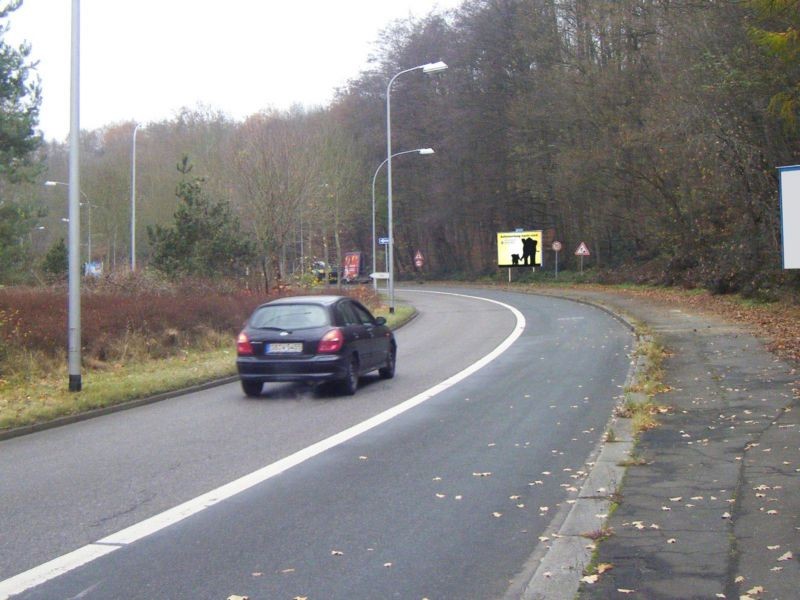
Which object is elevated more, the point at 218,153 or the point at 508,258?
the point at 218,153

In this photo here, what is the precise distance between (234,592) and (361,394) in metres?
9.16

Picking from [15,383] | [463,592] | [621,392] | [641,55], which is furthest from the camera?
[641,55]

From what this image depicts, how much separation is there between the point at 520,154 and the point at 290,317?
43328 millimetres

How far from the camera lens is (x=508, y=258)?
6406 cm

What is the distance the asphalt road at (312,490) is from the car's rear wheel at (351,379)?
0.61 feet

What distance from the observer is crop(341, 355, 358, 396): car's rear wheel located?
14008mm

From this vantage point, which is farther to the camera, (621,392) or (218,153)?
(218,153)

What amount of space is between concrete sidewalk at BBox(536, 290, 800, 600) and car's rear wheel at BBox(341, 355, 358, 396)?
15.1 ft

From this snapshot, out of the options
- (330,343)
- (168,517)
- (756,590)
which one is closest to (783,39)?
(330,343)

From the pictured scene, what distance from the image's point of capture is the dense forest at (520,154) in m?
29.1

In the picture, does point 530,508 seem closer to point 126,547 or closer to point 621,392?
point 126,547

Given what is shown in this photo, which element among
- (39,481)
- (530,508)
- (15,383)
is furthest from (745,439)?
(15,383)

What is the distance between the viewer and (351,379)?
1412cm

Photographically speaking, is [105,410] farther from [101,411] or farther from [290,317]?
[290,317]
